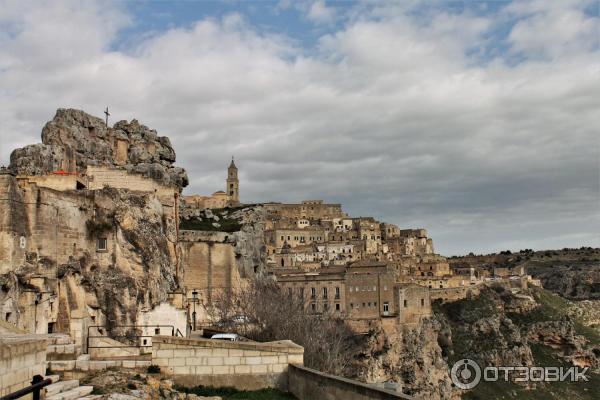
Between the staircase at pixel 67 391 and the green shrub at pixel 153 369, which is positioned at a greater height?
the staircase at pixel 67 391

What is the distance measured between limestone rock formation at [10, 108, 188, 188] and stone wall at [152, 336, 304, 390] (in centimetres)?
3351

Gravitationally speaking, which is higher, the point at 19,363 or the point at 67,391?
the point at 19,363

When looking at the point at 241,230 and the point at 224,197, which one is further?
the point at 224,197

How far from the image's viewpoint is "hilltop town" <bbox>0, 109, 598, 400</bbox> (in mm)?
13531

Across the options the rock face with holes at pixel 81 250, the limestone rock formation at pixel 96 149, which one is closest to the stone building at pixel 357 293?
the limestone rock formation at pixel 96 149

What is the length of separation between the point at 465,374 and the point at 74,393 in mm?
57382

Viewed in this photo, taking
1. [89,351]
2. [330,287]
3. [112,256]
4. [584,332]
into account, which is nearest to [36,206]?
[112,256]

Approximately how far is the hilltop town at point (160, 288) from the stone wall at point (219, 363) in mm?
23

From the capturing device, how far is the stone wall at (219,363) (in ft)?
44.2

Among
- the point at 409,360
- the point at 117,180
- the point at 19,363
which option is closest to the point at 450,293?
the point at 409,360

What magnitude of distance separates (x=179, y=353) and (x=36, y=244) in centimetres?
1429

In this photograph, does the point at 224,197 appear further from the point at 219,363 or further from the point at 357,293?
the point at 219,363

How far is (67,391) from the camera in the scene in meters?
10.4

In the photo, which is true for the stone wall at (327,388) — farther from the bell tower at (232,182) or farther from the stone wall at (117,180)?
the bell tower at (232,182)
